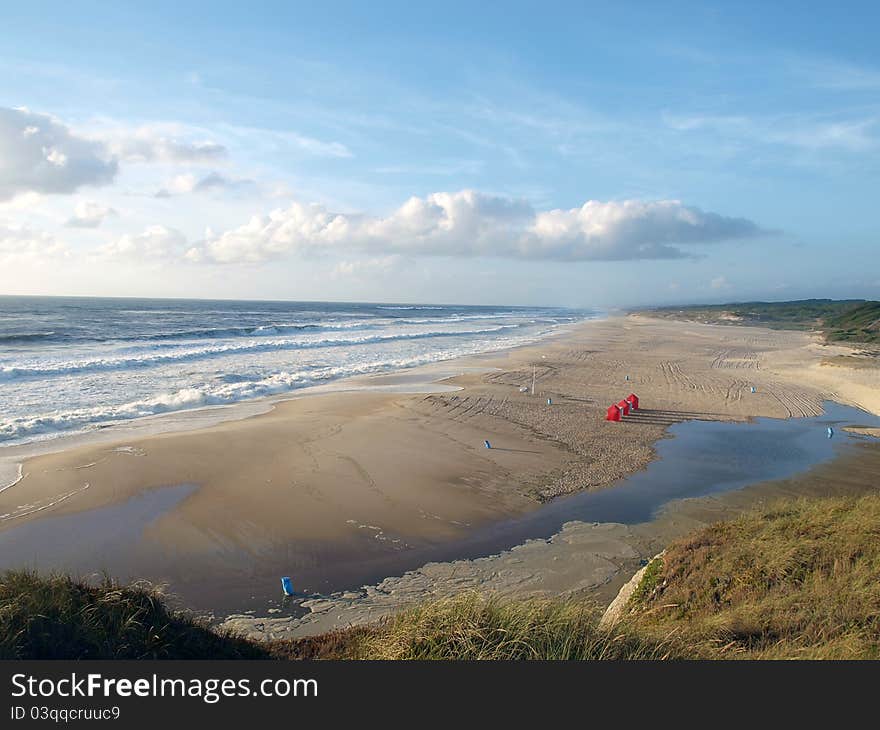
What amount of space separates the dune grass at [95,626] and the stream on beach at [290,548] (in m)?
1.83

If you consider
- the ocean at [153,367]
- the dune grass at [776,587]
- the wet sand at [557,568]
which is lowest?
the wet sand at [557,568]

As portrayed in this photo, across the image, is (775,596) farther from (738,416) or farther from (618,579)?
(738,416)

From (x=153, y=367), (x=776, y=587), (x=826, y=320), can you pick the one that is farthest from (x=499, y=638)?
(x=826, y=320)

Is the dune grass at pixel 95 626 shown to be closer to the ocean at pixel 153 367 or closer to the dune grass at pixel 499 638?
the dune grass at pixel 499 638

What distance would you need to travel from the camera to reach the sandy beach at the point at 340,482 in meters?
A: 7.20

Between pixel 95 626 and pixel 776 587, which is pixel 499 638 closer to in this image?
pixel 95 626

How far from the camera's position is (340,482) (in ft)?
33.8

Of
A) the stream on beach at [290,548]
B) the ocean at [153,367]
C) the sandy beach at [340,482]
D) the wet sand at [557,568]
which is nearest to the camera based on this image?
the wet sand at [557,568]

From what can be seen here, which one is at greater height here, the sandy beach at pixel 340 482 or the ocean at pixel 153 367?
the ocean at pixel 153 367

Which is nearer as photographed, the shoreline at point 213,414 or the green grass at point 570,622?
the green grass at point 570,622

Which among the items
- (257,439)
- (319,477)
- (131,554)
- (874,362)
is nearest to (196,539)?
(131,554)

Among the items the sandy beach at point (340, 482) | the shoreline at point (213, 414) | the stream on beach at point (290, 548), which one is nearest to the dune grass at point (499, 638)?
the stream on beach at point (290, 548)

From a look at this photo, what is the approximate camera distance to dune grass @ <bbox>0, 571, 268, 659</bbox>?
327 centimetres

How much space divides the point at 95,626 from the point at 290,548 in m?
4.12
